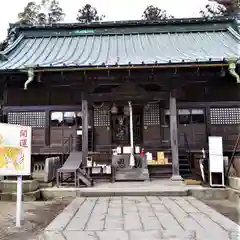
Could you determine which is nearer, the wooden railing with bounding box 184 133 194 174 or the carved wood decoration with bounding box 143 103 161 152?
the wooden railing with bounding box 184 133 194 174

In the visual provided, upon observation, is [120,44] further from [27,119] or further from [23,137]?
[23,137]

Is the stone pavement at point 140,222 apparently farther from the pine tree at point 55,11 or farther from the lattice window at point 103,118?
the pine tree at point 55,11

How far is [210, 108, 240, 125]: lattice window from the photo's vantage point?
13.0 meters

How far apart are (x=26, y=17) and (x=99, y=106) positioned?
24822mm

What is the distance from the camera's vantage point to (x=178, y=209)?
637 centimetres

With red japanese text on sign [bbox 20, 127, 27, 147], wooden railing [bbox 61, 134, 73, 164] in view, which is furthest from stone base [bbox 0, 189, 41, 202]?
wooden railing [bbox 61, 134, 73, 164]

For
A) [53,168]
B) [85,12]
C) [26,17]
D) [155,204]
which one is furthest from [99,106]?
[26,17]

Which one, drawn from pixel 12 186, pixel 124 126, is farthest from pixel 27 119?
pixel 12 186

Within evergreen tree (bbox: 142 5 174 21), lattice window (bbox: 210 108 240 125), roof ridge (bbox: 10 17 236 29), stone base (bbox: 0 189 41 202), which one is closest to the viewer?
stone base (bbox: 0 189 41 202)

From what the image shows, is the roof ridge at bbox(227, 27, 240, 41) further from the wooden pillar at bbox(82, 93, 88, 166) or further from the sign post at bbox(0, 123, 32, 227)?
the sign post at bbox(0, 123, 32, 227)

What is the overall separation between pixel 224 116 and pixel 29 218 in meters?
9.70

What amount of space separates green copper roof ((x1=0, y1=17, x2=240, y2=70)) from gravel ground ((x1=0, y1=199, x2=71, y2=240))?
19.1 ft

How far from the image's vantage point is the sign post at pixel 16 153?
5.36 m

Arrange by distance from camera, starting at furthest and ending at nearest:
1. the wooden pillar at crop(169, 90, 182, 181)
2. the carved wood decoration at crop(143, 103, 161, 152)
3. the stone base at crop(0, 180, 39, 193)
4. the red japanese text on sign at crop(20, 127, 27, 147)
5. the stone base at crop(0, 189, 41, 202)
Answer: the carved wood decoration at crop(143, 103, 161, 152) < the wooden pillar at crop(169, 90, 182, 181) < the stone base at crop(0, 180, 39, 193) < the stone base at crop(0, 189, 41, 202) < the red japanese text on sign at crop(20, 127, 27, 147)
